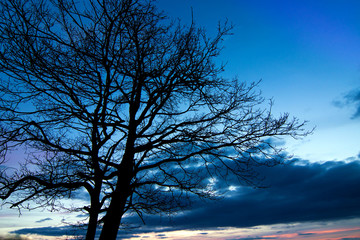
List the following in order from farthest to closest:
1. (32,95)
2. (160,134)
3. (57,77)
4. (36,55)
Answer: (160,134) → (32,95) → (57,77) → (36,55)

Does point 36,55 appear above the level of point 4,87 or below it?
above

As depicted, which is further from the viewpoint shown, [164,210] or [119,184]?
[164,210]

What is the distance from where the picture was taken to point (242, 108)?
24.0 ft

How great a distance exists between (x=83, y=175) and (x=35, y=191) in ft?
4.32

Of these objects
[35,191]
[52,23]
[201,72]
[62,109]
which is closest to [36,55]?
[52,23]

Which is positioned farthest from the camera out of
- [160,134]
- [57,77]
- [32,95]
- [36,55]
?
[160,134]

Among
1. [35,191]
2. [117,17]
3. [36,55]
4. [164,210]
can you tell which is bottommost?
[164,210]

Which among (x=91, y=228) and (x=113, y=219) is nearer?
(x=113, y=219)

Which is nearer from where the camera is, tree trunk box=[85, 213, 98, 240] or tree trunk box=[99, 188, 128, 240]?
tree trunk box=[99, 188, 128, 240]

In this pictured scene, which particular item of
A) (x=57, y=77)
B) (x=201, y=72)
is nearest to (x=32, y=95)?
(x=57, y=77)

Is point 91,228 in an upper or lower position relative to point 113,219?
lower

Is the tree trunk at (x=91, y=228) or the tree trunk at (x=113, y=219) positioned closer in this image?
the tree trunk at (x=113, y=219)

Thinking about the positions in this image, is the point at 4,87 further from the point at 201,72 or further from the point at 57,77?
the point at 201,72

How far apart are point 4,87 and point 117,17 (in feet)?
11.8
